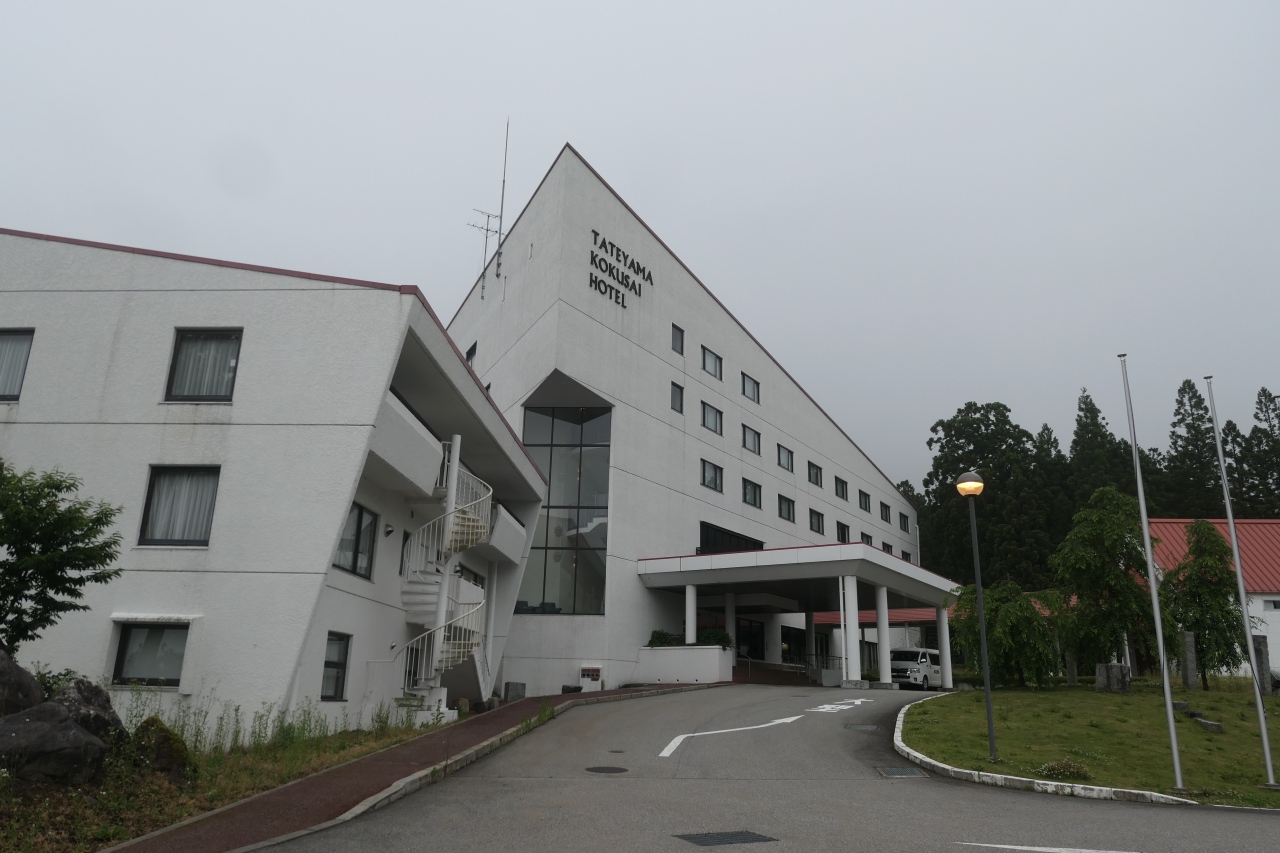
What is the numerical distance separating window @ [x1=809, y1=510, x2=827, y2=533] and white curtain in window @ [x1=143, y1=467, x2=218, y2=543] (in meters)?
37.2

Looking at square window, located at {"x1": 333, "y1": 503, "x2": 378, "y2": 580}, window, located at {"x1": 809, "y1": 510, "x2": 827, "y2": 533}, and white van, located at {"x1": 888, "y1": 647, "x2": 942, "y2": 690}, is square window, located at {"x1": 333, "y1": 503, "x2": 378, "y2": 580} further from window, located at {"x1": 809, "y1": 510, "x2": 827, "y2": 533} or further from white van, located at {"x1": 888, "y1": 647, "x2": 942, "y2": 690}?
window, located at {"x1": 809, "y1": 510, "x2": 827, "y2": 533}

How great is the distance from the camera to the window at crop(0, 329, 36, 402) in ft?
49.3

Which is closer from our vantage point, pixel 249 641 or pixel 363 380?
pixel 249 641

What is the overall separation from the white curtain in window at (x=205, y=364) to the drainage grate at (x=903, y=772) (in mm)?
12136

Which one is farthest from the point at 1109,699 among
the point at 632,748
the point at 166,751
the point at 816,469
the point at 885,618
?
the point at 816,469

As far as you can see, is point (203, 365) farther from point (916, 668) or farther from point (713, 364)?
point (916, 668)

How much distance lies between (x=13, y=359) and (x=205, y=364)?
3.42 m

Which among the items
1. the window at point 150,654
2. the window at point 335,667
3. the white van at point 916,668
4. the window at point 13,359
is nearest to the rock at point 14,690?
the window at point 150,654

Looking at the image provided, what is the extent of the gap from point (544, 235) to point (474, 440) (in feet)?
51.8

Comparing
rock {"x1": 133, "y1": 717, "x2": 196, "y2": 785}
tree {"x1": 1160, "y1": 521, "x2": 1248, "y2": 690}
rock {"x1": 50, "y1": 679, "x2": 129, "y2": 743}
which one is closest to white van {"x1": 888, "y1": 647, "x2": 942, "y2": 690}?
tree {"x1": 1160, "y1": 521, "x2": 1248, "y2": 690}

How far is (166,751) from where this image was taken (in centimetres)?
922

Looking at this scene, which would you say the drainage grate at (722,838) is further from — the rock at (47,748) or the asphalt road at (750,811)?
the rock at (47,748)

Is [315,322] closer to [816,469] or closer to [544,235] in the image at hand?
[544,235]

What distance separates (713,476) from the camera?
39.9m
